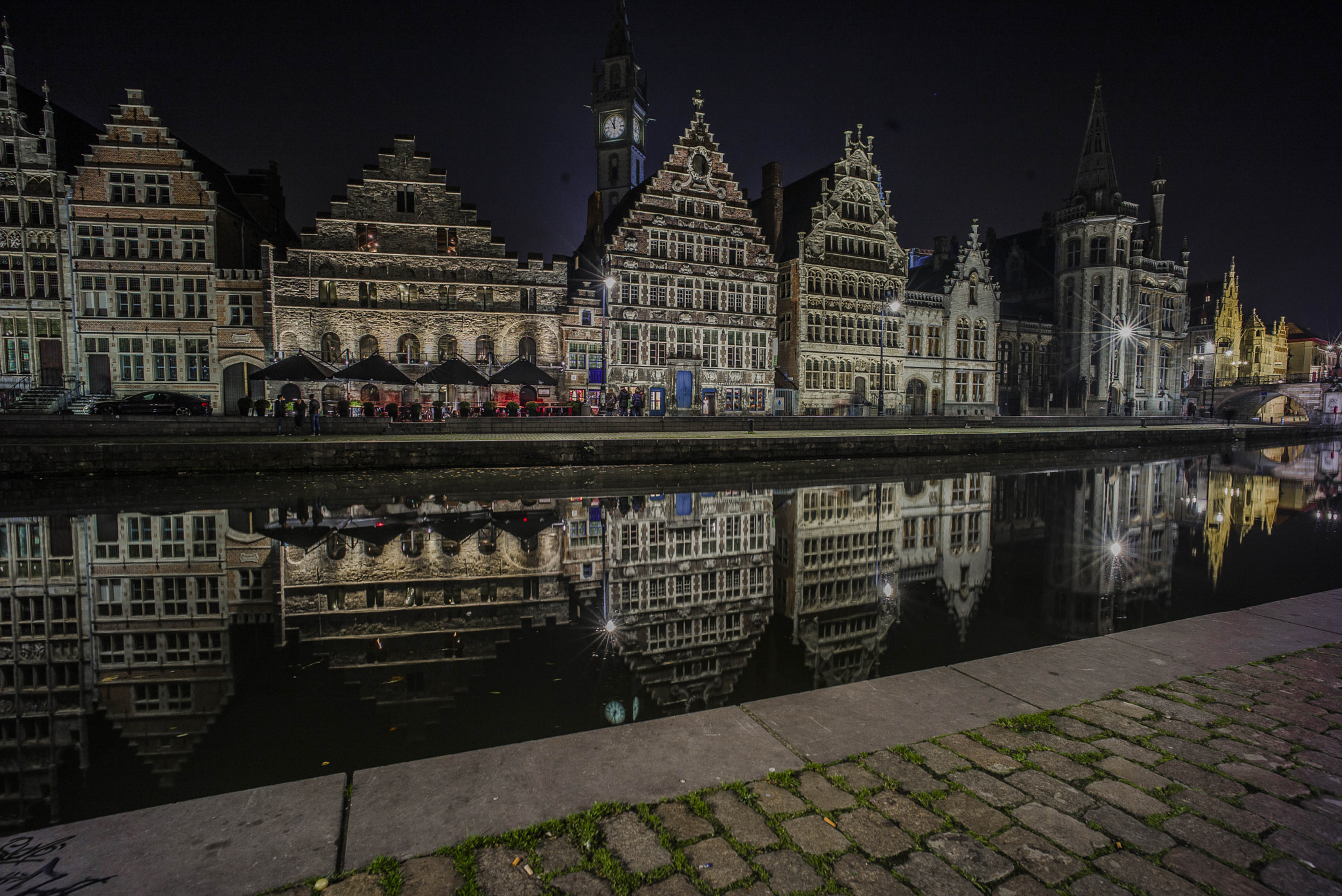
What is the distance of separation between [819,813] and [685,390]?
123 feet

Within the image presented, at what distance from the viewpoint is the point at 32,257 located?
33906 millimetres

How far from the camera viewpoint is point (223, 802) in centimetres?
274

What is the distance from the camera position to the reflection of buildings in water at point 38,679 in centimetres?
323

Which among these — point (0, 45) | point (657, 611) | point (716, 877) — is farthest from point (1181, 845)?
point (0, 45)

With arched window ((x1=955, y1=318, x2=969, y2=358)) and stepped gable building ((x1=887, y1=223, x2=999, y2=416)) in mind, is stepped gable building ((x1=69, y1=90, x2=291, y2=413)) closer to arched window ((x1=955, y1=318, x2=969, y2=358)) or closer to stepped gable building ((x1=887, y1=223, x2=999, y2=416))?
stepped gable building ((x1=887, y1=223, x2=999, y2=416))

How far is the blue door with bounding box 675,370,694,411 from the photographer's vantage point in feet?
131

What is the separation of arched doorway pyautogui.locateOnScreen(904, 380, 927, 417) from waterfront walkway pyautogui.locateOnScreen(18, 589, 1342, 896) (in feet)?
151

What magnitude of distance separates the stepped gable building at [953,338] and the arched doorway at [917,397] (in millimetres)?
52

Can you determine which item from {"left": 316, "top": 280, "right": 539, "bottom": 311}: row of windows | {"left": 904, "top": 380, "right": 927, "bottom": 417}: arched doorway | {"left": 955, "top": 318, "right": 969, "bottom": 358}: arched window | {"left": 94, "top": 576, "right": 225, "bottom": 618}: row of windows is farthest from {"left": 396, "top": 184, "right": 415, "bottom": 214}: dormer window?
{"left": 955, "top": 318, "right": 969, "bottom": 358}: arched window

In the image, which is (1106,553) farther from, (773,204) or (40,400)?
(40,400)

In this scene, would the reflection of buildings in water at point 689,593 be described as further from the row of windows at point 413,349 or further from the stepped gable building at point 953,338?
the stepped gable building at point 953,338

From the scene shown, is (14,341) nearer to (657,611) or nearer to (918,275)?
(657,611)

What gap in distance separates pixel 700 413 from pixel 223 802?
37.1 meters

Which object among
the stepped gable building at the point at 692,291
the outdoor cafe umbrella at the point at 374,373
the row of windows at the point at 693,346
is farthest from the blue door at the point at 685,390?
the outdoor cafe umbrella at the point at 374,373
